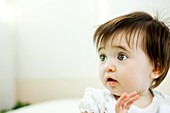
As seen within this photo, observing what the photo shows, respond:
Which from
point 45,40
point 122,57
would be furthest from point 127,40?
point 45,40

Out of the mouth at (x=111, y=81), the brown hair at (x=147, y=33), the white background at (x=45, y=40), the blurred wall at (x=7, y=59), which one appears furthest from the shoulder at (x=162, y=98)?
the blurred wall at (x=7, y=59)

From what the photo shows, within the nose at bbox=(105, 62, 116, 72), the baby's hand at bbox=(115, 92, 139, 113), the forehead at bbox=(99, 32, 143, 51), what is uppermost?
the forehead at bbox=(99, 32, 143, 51)

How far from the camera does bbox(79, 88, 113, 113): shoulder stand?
0.91m

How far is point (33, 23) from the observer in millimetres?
2191

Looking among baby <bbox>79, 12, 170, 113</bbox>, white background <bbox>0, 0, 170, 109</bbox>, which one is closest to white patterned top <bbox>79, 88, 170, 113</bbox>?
baby <bbox>79, 12, 170, 113</bbox>

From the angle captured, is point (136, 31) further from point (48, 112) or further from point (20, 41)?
point (20, 41)

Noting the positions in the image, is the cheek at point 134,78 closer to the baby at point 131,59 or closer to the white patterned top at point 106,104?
the baby at point 131,59

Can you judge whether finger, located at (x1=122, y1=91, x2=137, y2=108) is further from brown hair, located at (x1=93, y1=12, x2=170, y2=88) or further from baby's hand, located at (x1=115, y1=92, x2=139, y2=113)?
brown hair, located at (x1=93, y1=12, x2=170, y2=88)

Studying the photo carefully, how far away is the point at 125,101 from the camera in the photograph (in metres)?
0.76

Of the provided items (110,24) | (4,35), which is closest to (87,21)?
(4,35)

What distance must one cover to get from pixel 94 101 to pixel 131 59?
0.25 meters

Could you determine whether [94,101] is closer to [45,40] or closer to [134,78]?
[134,78]

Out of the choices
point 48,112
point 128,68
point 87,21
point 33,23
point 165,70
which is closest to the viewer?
point 128,68

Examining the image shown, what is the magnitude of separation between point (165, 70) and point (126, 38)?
0.25 m
